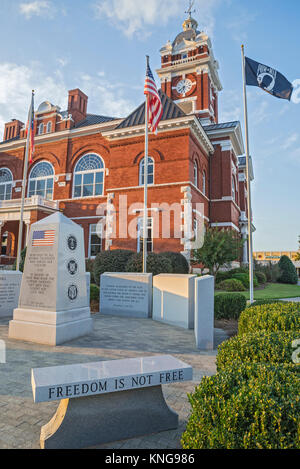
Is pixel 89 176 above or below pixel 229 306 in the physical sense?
above

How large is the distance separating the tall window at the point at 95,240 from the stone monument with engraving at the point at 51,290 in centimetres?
1866

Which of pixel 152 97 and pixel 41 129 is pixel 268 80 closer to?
pixel 152 97

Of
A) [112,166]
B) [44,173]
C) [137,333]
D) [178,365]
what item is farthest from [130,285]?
[44,173]

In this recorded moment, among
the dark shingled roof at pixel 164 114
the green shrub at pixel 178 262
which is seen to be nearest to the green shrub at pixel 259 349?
the green shrub at pixel 178 262

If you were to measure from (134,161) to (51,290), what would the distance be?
1773cm

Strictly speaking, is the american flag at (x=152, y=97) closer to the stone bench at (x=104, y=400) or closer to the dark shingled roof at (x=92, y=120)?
the stone bench at (x=104, y=400)

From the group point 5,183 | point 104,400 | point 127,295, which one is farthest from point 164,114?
point 104,400

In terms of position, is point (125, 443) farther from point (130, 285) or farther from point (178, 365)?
point (130, 285)

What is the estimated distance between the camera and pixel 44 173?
29344 millimetres

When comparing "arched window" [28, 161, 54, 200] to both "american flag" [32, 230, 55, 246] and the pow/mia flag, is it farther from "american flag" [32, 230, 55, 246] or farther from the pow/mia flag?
"american flag" [32, 230, 55, 246]

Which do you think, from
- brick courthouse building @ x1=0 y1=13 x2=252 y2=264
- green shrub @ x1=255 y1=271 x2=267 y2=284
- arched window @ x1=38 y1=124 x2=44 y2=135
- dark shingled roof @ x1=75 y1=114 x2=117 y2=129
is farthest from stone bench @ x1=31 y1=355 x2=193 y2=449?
arched window @ x1=38 y1=124 x2=44 y2=135

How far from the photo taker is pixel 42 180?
96.0 ft
